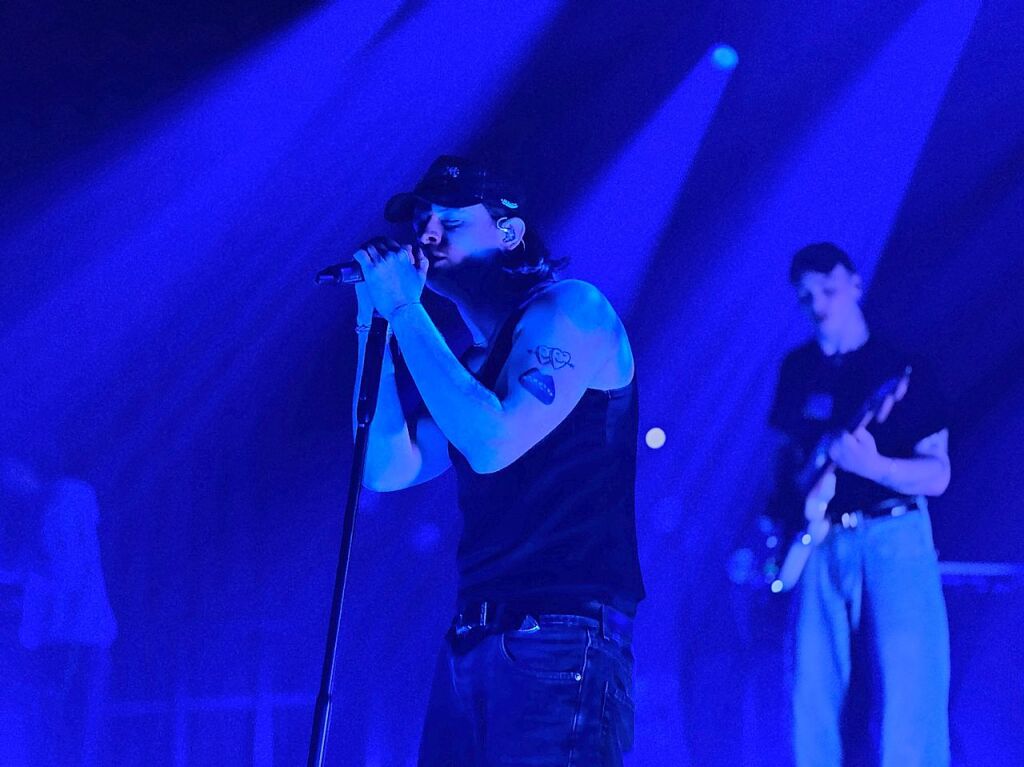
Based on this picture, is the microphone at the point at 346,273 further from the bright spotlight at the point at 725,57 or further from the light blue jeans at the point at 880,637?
the bright spotlight at the point at 725,57

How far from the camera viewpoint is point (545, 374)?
1661mm

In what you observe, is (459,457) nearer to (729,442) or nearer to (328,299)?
(729,442)

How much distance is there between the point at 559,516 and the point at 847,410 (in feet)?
5.91

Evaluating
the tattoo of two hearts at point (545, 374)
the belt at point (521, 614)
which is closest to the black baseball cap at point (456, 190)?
the tattoo of two hearts at point (545, 374)

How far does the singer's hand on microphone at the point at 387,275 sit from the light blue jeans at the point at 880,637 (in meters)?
1.76

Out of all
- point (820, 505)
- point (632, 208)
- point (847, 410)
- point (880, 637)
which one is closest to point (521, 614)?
point (880, 637)

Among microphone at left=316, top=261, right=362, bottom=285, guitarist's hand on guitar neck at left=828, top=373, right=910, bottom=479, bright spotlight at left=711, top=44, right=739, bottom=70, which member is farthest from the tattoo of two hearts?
bright spotlight at left=711, top=44, right=739, bottom=70

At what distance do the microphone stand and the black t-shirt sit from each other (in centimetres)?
175

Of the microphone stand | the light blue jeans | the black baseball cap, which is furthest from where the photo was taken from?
the light blue jeans

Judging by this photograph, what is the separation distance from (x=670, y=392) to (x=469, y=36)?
56.3 inches

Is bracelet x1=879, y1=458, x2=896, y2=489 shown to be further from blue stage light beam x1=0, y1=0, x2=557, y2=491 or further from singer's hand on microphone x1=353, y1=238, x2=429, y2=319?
blue stage light beam x1=0, y1=0, x2=557, y2=491

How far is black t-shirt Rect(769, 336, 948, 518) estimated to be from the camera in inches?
124

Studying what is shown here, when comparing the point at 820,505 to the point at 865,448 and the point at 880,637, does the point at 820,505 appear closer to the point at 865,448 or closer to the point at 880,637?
the point at 865,448

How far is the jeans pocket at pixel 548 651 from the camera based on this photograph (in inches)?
61.2
